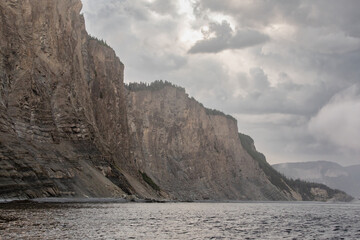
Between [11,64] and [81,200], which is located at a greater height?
[11,64]

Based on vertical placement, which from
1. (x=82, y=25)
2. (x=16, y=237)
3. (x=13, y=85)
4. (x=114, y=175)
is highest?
(x=82, y=25)

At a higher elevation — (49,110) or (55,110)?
(55,110)

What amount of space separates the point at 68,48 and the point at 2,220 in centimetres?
8026

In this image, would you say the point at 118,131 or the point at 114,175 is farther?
the point at 118,131

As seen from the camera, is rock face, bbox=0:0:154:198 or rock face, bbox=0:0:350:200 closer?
rock face, bbox=0:0:154:198

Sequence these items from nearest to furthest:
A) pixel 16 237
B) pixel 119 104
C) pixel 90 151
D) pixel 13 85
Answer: pixel 16 237 < pixel 13 85 < pixel 90 151 < pixel 119 104

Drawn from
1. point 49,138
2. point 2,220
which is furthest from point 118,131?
point 2,220

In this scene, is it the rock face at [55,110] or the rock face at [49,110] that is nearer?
the rock face at [49,110]

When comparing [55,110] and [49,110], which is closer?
[49,110]

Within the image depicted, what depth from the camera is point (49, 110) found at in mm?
93250

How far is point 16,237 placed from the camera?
26984mm

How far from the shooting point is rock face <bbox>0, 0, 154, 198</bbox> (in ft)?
246

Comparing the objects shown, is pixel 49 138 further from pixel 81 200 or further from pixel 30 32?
pixel 30 32

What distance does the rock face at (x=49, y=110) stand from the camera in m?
75.1
